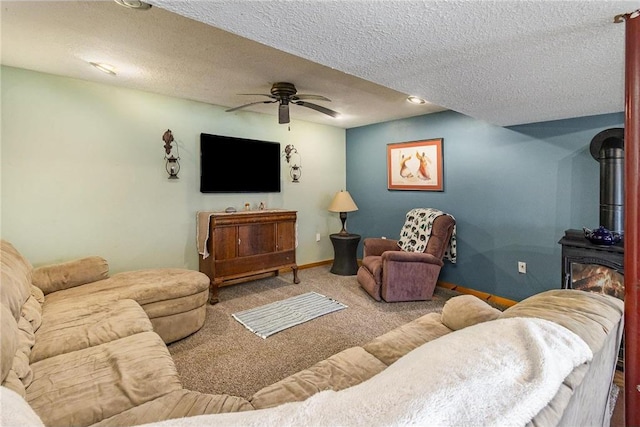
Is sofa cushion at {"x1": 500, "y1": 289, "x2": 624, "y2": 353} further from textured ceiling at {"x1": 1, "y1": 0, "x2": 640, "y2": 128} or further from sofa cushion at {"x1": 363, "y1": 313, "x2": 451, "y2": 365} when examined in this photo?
textured ceiling at {"x1": 1, "y1": 0, "x2": 640, "y2": 128}

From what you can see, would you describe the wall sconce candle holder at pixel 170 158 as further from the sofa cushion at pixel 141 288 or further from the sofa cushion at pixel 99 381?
the sofa cushion at pixel 99 381

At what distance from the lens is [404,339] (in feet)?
5.28

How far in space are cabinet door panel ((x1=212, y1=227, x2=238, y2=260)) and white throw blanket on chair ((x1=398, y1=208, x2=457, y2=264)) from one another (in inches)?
82.2

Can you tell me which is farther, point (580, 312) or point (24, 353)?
point (24, 353)

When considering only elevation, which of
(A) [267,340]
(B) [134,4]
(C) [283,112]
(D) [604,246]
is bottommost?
(A) [267,340]

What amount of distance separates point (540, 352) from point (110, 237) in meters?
3.67

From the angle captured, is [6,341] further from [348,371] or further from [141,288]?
[348,371]

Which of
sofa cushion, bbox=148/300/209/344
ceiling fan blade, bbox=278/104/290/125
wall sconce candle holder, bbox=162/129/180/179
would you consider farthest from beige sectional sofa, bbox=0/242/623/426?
ceiling fan blade, bbox=278/104/290/125

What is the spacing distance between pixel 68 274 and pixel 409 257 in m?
3.12

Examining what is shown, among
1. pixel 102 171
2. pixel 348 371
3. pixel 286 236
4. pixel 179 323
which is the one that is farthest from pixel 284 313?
pixel 102 171

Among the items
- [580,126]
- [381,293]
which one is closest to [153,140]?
[381,293]

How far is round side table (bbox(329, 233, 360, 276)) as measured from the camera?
4.45 meters

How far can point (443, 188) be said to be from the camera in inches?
156

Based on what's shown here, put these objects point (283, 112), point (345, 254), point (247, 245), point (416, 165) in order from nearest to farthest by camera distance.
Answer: point (283, 112)
point (247, 245)
point (416, 165)
point (345, 254)
